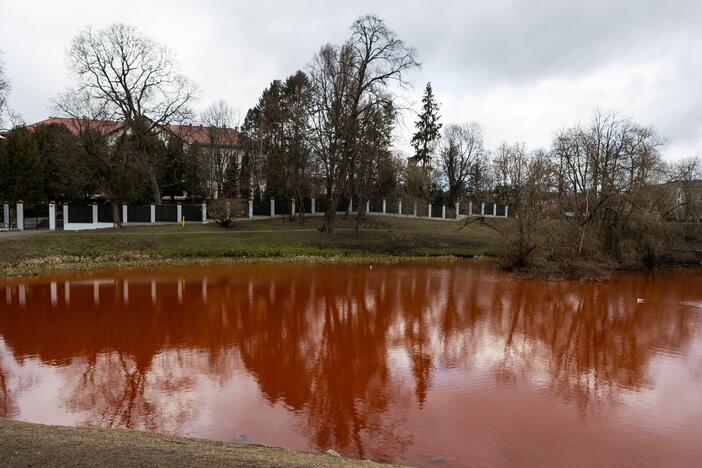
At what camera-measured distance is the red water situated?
8.30m

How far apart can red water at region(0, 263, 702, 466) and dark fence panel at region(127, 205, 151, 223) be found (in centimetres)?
1447

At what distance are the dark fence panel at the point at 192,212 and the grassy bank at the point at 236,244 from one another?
1836mm

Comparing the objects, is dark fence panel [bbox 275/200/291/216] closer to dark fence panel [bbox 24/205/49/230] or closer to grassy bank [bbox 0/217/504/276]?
grassy bank [bbox 0/217/504/276]

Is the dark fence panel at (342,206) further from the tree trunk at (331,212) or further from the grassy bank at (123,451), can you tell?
the grassy bank at (123,451)

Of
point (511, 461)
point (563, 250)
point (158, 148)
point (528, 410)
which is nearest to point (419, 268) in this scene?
point (563, 250)

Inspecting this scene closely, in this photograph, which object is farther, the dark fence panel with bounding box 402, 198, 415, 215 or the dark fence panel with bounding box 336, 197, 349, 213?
the dark fence panel with bounding box 402, 198, 415, 215

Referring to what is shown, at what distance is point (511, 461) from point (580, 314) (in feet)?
41.6

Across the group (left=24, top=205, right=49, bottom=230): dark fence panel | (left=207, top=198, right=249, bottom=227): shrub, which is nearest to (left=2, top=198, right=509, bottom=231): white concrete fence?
(left=24, top=205, right=49, bottom=230): dark fence panel

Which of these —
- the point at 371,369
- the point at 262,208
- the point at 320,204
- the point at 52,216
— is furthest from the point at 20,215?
the point at 371,369

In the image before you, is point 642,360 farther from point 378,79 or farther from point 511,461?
point 378,79

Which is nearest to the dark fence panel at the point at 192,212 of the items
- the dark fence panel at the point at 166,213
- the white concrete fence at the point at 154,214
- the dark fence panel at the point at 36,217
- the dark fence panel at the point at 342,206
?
the white concrete fence at the point at 154,214

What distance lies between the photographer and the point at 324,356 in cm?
1259

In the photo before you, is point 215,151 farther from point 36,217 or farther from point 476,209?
point 476,209

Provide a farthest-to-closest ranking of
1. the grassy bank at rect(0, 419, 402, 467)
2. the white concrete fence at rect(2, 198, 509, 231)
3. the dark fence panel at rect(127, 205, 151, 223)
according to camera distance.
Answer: the dark fence panel at rect(127, 205, 151, 223), the white concrete fence at rect(2, 198, 509, 231), the grassy bank at rect(0, 419, 402, 467)
